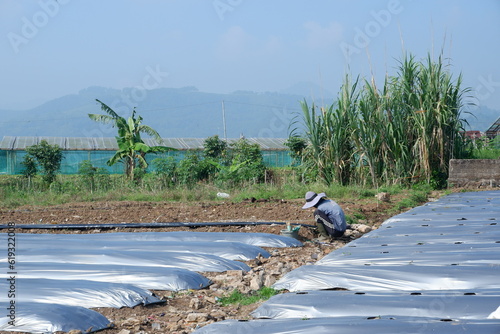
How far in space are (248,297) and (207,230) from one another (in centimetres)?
356

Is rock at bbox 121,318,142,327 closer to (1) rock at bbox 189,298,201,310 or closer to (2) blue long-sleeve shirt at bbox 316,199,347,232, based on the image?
(1) rock at bbox 189,298,201,310

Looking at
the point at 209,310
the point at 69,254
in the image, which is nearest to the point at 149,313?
the point at 209,310

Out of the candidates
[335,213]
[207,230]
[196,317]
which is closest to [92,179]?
[207,230]

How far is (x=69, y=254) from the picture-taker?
5602 millimetres

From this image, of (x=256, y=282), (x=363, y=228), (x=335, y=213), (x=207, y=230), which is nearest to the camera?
(x=256, y=282)

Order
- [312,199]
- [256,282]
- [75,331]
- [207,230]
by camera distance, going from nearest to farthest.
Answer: [75,331]
[256,282]
[312,199]
[207,230]

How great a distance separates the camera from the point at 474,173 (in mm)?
12398

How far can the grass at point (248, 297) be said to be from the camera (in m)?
4.27

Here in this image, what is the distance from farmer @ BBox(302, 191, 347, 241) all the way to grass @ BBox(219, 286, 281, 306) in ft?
9.00

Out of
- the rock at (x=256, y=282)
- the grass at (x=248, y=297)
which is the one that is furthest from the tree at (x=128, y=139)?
the grass at (x=248, y=297)

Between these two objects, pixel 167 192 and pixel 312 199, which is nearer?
pixel 312 199

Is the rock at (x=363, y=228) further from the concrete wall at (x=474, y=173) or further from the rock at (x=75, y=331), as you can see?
the concrete wall at (x=474, y=173)

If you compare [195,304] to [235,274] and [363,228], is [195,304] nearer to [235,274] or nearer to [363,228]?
[235,274]

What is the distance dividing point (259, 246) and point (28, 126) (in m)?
192
